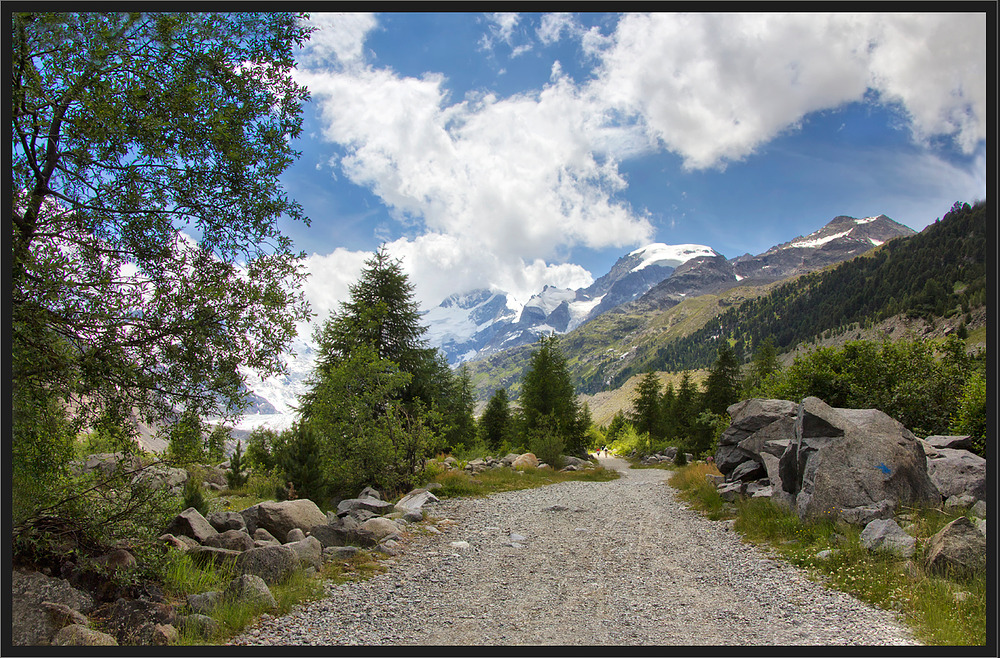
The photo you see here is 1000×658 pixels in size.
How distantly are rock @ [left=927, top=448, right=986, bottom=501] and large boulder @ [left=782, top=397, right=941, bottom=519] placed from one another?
48 centimetres

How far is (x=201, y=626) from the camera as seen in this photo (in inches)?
202

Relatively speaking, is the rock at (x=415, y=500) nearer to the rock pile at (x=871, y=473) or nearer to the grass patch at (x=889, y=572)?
the grass patch at (x=889, y=572)

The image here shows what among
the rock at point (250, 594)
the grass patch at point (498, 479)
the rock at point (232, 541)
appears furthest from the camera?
the grass patch at point (498, 479)

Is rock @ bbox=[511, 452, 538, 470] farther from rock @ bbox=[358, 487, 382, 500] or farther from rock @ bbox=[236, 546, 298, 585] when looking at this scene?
rock @ bbox=[236, 546, 298, 585]

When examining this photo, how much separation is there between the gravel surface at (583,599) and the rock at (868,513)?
1.51 meters

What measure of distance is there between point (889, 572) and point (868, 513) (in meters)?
2.16

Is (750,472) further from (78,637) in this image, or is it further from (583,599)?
(78,637)

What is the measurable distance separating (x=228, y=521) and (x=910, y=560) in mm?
10355

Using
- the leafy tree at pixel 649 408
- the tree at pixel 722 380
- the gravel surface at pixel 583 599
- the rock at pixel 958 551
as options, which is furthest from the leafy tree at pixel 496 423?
the rock at pixel 958 551

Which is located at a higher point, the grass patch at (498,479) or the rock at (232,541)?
the rock at (232,541)

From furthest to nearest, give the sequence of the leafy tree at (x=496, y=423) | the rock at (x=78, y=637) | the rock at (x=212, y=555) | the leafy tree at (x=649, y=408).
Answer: the leafy tree at (x=649, y=408)
the leafy tree at (x=496, y=423)
the rock at (x=212, y=555)
the rock at (x=78, y=637)

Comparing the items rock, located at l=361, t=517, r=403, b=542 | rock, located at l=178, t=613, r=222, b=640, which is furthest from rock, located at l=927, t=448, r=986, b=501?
rock, located at l=178, t=613, r=222, b=640

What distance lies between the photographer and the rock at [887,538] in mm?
6727

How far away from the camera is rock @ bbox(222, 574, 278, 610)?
5.70 m
